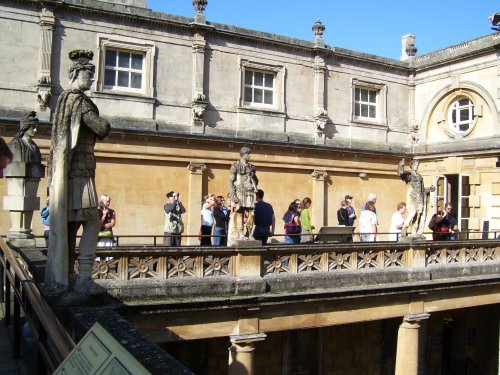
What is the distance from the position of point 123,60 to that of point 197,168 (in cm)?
412

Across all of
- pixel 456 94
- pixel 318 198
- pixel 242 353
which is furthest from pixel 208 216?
pixel 456 94

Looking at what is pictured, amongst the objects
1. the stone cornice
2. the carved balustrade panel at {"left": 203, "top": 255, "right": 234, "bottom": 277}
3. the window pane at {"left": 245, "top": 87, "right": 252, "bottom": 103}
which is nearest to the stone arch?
the stone cornice

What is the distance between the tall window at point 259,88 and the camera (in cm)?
1841

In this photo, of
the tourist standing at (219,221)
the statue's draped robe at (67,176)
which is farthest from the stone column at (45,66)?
the statue's draped robe at (67,176)

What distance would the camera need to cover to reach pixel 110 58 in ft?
53.0

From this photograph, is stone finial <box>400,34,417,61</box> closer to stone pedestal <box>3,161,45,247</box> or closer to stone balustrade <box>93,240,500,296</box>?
stone balustrade <box>93,240,500,296</box>

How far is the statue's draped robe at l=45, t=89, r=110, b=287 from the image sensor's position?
5027 mm

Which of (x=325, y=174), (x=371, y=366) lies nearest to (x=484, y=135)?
(x=325, y=174)

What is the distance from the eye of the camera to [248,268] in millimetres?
9211

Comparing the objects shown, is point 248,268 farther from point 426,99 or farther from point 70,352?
point 426,99

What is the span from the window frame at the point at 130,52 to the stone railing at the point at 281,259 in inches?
344

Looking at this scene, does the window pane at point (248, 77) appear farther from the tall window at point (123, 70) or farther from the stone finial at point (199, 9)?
the tall window at point (123, 70)

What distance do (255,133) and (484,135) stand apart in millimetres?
8390

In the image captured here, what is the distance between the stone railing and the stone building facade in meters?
6.78
